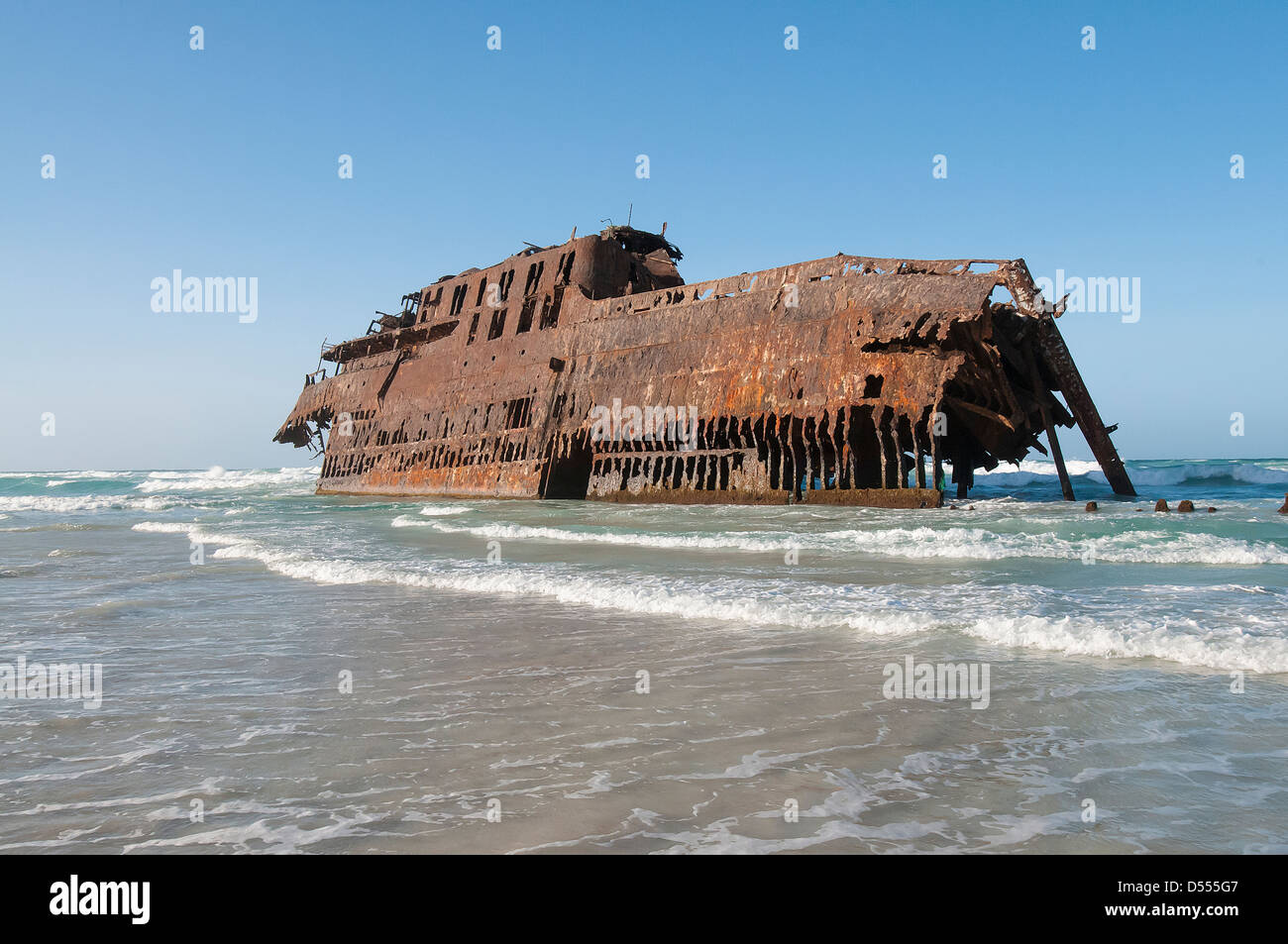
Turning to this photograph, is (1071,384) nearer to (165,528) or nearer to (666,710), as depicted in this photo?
(666,710)

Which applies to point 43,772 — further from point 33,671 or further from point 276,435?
point 276,435

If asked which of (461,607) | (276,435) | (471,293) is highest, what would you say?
(471,293)

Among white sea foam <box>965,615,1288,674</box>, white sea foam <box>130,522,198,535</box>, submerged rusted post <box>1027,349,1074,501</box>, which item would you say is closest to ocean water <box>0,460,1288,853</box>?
white sea foam <box>965,615,1288,674</box>

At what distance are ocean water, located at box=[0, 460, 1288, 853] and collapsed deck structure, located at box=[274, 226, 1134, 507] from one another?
5.89 m

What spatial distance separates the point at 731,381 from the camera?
55.0 feet

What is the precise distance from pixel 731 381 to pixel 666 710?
1346 centimetres

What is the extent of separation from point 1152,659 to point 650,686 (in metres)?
2.88

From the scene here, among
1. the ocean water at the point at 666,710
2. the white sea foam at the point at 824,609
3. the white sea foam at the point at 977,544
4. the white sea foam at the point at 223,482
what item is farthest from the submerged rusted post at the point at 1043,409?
the white sea foam at the point at 223,482

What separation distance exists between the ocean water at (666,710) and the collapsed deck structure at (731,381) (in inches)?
232

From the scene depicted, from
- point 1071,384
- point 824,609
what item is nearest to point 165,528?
point 824,609

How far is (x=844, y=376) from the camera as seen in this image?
14.8m

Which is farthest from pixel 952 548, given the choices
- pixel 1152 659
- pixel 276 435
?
pixel 276 435

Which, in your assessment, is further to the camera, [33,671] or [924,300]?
[924,300]
